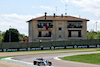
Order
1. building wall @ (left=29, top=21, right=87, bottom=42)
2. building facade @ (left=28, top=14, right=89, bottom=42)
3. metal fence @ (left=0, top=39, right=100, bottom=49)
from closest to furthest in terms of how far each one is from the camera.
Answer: metal fence @ (left=0, top=39, right=100, bottom=49) → building facade @ (left=28, top=14, right=89, bottom=42) → building wall @ (left=29, top=21, right=87, bottom=42)

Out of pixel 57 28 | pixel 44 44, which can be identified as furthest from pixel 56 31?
pixel 44 44

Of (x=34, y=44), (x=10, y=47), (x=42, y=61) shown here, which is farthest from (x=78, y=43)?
(x=42, y=61)

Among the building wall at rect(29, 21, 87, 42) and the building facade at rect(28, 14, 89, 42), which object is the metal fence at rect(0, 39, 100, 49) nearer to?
the building facade at rect(28, 14, 89, 42)

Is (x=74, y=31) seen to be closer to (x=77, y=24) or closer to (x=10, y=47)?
(x=77, y=24)

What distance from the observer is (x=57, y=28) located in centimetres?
9994

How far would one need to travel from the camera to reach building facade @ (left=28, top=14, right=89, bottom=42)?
321ft

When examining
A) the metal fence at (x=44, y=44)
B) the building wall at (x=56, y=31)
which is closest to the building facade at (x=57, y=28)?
the building wall at (x=56, y=31)

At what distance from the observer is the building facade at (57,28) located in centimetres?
9794

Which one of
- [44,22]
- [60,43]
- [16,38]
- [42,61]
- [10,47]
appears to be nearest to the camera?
[42,61]

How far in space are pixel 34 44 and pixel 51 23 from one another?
25.0m

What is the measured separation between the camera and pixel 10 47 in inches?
2879

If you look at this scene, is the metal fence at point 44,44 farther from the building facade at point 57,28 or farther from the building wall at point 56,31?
the building wall at point 56,31

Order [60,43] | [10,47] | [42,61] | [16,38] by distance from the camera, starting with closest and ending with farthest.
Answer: [42,61], [10,47], [60,43], [16,38]

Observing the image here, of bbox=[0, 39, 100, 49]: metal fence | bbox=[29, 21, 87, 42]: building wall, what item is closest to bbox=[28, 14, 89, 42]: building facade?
bbox=[29, 21, 87, 42]: building wall
